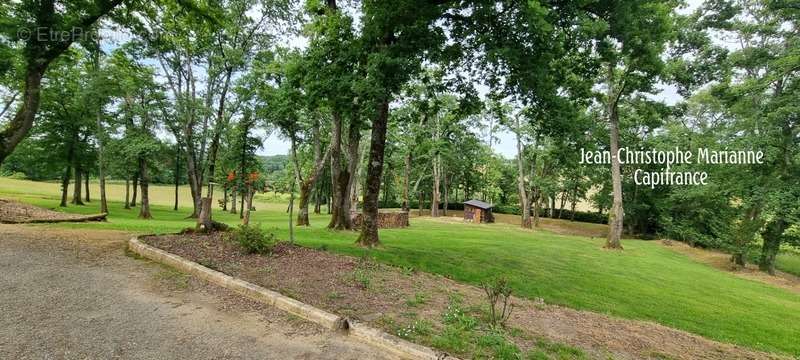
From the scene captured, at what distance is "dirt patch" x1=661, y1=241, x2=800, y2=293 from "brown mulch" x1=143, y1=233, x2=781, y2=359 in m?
14.4

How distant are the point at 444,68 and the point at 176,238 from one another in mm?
8712

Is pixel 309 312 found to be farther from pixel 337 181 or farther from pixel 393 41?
pixel 337 181

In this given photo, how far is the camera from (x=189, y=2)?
912cm

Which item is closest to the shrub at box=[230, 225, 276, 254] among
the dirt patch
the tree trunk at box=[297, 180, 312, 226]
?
the tree trunk at box=[297, 180, 312, 226]

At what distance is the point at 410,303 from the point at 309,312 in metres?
1.56

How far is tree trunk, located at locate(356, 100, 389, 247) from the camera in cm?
982

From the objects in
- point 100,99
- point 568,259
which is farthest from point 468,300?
point 100,99

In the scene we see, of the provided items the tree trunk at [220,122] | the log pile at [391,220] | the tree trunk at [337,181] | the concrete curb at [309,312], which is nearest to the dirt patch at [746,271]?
the log pile at [391,220]

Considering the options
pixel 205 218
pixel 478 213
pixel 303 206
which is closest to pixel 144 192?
pixel 303 206

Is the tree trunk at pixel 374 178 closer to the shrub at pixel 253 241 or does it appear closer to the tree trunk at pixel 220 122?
the shrub at pixel 253 241

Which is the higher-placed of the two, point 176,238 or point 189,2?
point 189,2

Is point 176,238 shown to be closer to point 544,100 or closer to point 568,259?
point 544,100

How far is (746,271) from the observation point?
55.3ft

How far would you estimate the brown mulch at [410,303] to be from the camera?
4531mm
